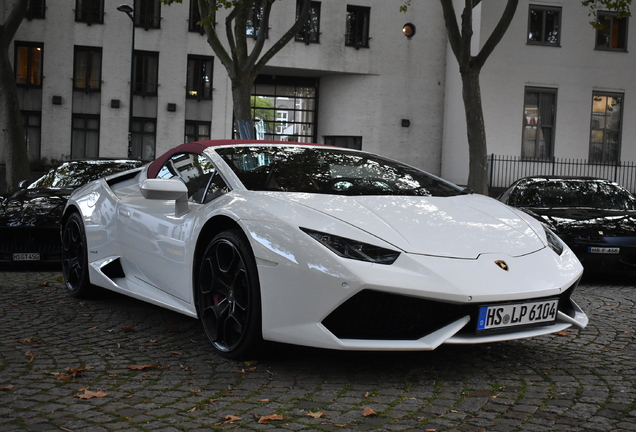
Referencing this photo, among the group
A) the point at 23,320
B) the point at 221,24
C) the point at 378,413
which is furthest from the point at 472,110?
the point at 221,24

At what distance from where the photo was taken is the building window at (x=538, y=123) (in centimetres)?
2511

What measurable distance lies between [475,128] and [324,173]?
1133 cm

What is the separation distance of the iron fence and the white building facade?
10.5 inches

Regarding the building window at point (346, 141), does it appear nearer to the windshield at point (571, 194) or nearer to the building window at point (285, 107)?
the building window at point (285, 107)

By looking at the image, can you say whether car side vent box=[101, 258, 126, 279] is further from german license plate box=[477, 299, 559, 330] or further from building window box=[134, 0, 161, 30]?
building window box=[134, 0, 161, 30]

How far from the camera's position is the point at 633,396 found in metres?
3.46

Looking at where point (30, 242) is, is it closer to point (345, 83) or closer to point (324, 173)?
point (324, 173)

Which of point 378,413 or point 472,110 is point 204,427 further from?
point 472,110

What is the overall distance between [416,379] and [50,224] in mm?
5456

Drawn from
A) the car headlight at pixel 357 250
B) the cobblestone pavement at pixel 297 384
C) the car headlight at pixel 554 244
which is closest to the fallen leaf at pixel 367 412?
the cobblestone pavement at pixel 297 384

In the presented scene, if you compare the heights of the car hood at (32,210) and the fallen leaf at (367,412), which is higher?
the car hood at (32,210)

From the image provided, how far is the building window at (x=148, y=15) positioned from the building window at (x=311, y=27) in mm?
5578

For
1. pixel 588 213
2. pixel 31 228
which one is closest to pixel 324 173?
pixel 31 228

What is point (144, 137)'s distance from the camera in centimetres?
2920
